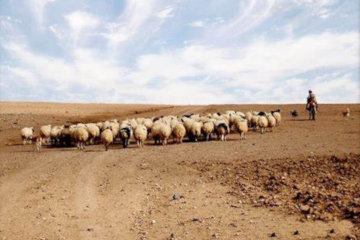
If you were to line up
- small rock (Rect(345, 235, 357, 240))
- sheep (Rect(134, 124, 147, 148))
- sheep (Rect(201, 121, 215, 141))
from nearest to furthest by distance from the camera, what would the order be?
1. small rock (Rect(345, 235, 357, 240))
2. sheep (Rect(134, 124, 147, 148))
3. sheep (Rect(201, 121, 215, 141))

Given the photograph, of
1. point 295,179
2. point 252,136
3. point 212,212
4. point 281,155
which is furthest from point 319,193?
point 252,136

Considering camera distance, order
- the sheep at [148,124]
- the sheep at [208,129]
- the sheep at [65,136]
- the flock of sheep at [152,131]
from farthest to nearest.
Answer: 1. the sheep at [148,124]
2. the sheep at [65,136]
3. the sheep at [208,129]
4. the flock of sheep at [152,131]

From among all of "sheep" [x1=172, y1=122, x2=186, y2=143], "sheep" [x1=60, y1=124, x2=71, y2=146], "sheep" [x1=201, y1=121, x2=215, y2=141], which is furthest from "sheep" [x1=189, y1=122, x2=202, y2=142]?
"sheep" [x1=60, y1=124, x2=71, y2=146]

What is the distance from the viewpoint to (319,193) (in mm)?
10641

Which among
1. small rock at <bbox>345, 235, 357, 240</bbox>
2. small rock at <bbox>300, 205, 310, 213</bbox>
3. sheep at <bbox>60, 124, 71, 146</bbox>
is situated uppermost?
sheep at <bbox>60, 124, 71, 146</bbox>

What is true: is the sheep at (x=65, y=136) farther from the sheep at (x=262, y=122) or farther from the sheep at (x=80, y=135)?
the sheep at (x=262, y=122)

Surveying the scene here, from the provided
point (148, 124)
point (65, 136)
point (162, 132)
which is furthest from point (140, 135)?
point (65, 136)

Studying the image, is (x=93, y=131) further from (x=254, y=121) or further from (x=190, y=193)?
(x=190, y=193)

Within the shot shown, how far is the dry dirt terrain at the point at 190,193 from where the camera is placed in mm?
9039

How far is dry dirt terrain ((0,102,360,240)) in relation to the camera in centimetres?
904

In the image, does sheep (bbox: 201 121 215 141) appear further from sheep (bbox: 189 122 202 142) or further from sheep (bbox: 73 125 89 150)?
sheep (bbox: 73 125 89 150)

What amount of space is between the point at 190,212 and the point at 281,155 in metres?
6.29

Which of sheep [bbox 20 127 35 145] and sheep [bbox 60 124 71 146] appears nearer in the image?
sheep [bbox 60 124 71 146]

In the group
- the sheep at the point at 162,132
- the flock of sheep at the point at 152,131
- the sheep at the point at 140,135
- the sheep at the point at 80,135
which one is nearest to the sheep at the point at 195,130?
the flock of sheep at the point at 152,131
